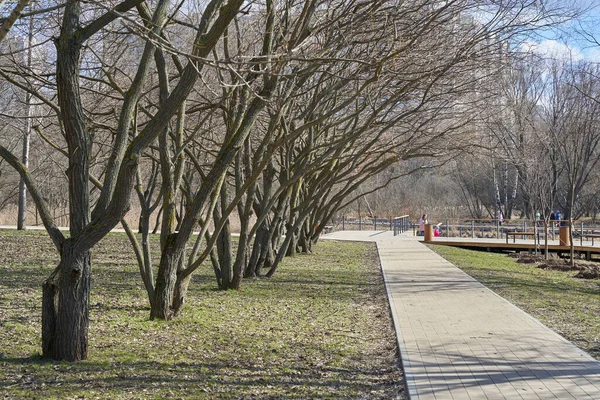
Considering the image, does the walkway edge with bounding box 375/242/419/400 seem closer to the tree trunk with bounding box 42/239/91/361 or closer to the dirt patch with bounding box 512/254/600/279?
the tree trunk with bounding box 42/239/91/361

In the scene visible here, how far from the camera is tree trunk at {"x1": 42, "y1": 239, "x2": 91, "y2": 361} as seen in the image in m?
6.86

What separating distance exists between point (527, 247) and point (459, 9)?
21505 millimetres

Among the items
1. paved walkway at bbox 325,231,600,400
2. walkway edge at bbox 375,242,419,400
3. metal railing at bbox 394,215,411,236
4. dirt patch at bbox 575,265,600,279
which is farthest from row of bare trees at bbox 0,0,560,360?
metal railing at bbox 394,215,411,236

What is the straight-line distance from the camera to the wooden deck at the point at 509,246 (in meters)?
29.3

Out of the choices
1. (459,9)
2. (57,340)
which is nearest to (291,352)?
(57,340)

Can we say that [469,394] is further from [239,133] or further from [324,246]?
[324,246]

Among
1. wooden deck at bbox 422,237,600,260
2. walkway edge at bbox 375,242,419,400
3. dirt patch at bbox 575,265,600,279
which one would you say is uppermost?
wooden deck at bbox 422,237,600,260

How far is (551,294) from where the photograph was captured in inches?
586

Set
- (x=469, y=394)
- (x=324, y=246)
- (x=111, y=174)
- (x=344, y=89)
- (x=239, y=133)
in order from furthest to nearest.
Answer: (x=324, y=246) → (x=344, y=89) → (x=239, y=133) → (x=111, y=174) → (x=469, y=394)

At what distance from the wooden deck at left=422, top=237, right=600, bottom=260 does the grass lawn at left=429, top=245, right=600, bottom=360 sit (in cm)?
611

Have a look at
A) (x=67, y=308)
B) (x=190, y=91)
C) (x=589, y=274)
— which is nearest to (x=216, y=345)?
(x=67, y=308)

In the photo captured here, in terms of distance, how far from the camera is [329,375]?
7.43 meters

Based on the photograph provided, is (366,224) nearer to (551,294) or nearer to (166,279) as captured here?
(551,294)

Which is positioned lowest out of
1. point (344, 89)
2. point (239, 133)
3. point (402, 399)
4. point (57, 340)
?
point (402, 399)
